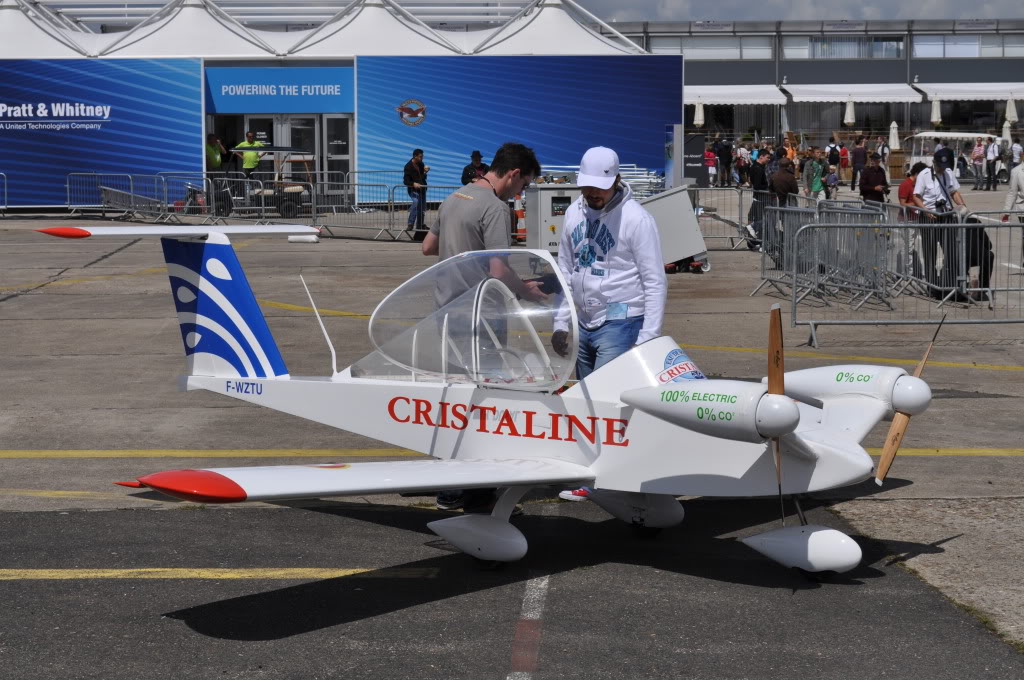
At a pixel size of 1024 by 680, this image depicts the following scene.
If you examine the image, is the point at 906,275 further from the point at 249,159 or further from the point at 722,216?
the point at 249,159

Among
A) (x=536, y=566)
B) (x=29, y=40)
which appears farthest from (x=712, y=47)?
(x=536, y=566)

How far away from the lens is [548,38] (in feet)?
102

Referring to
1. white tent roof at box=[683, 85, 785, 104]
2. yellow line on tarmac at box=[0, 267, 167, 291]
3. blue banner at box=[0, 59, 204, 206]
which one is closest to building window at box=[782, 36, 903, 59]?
white tent roof at box=[683, 85, 785, 104]

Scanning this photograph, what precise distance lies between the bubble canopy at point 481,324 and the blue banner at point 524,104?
2437cm

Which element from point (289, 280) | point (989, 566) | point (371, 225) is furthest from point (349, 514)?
point (371, 225)

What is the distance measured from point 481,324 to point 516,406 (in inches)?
17.7

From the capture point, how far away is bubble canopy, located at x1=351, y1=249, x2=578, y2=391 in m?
6.07

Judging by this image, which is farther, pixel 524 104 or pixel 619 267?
pixel 524 104

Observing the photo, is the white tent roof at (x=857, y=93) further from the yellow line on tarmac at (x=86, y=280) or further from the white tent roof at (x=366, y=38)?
the yellow line on tarmac at (x=86, y=280)

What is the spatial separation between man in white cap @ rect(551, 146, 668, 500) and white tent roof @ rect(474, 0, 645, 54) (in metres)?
25.2

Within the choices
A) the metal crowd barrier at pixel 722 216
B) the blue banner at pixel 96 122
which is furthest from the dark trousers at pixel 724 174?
the blue banner at pixel 96 122

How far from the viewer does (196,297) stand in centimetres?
678

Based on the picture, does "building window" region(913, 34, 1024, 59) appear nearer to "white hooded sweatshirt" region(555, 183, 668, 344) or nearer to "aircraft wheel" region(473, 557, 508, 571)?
"white hooded sweatshirt" region(555, 183, 668, 344)

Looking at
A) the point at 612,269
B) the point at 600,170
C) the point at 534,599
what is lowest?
the point at 534,599
